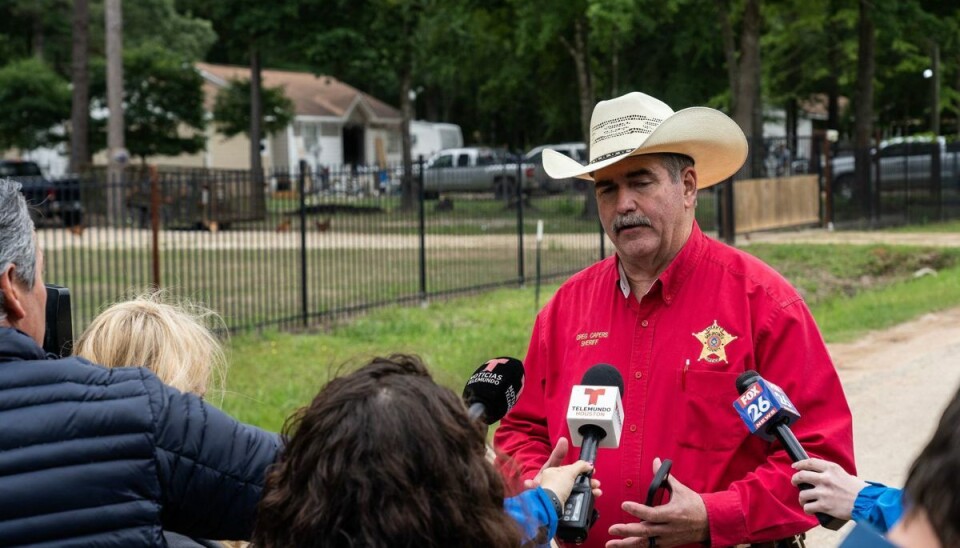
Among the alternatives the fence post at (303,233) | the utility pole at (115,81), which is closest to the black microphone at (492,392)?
the fence post at (303,233)

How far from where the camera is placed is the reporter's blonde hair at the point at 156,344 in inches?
121

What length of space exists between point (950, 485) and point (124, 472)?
152cm

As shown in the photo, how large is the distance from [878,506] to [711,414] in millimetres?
→ 679

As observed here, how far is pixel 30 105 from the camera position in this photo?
39.1 metres

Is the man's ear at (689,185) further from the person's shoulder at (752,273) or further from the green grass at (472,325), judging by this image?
the green grass at (472,325)

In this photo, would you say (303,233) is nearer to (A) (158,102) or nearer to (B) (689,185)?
(B) (689,185)

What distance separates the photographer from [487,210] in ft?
54.5

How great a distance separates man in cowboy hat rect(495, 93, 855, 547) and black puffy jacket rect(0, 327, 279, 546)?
3.08ft

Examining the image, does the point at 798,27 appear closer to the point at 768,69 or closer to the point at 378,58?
the point at 768,69

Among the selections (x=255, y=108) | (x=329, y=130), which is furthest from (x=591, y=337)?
(x=329, y=130)

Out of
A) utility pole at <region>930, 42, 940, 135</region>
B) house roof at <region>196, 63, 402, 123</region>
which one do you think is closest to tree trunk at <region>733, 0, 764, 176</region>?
utility pole at <region>930, 42, 940, 135</region>

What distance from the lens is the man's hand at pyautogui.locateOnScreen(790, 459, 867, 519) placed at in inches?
106

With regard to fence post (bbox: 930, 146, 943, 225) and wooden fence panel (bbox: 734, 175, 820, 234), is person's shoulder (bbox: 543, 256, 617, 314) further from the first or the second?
fence post (bbox: 930, 146, 943, 225)

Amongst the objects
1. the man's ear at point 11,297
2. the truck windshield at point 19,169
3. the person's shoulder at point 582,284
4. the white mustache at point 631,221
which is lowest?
the person's shoulder at point 582,284
